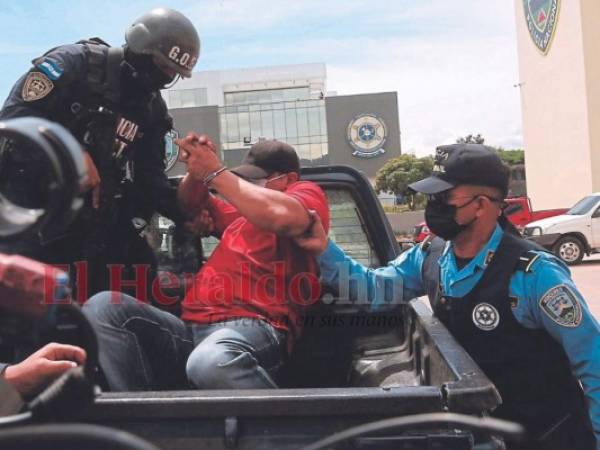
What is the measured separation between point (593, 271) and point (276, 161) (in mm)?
11704

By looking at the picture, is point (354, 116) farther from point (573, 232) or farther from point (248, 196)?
point (248, 196)

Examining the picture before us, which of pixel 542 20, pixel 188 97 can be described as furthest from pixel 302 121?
pixel 542 20

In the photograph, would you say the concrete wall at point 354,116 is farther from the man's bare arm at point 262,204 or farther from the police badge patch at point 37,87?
the man's bare arm at point 262,204

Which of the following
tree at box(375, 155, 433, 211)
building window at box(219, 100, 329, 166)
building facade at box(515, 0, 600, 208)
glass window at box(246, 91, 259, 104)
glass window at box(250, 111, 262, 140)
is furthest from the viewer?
glass window at box(246, 91, 259, 104)

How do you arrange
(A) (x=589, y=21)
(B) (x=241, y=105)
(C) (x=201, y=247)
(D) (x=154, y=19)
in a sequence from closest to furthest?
1. (D) (x=154, y=19)
2. (C) (x=201, y=247)
3. (A) (x=589, y=21)
4. (B) (x=241, y=105)

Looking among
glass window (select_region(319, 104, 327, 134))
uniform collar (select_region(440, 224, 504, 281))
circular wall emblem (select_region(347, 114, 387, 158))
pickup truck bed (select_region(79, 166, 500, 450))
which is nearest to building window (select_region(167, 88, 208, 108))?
glass window (select_region(319, 104, 327, 134))

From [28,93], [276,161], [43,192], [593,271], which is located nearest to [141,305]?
[276,161]

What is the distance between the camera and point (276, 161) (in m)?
2.71

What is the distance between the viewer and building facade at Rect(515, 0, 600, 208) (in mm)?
25312

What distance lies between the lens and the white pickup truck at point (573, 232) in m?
13.5

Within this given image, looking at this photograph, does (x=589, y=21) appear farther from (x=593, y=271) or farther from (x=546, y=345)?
(x=546, y=345)

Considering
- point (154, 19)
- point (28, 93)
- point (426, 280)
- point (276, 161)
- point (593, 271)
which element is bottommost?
point (593, 271)

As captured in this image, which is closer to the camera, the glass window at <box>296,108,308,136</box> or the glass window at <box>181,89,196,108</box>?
the glass window at <box>296,108,308,136</box>

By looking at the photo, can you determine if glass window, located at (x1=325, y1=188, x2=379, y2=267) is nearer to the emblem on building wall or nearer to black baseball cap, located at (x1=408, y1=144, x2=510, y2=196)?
black baseball cap, located at (x1=408, y1=144, x2=510, y2=196)
